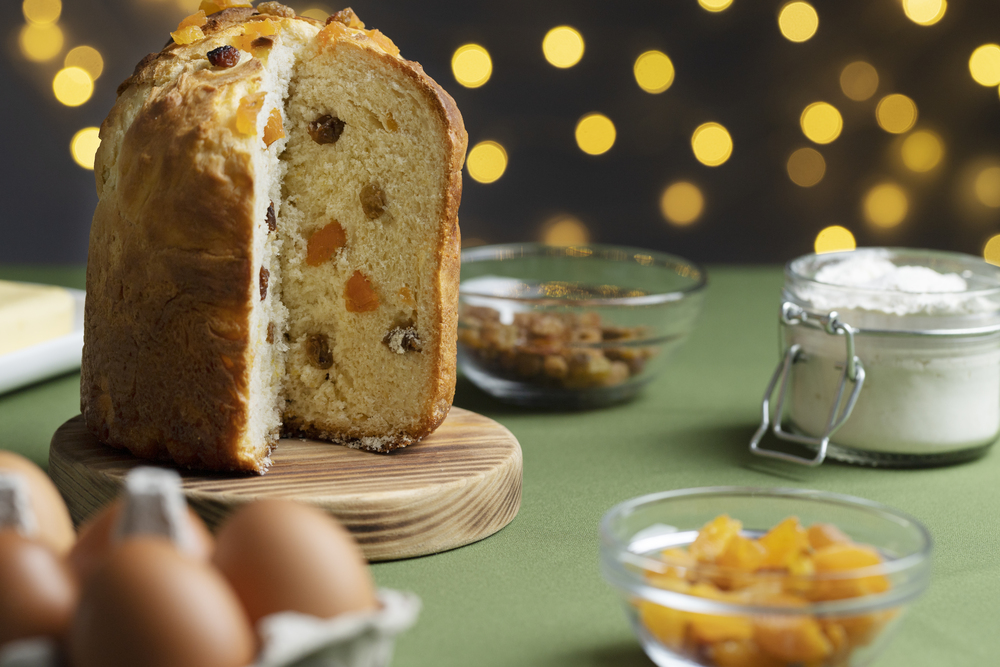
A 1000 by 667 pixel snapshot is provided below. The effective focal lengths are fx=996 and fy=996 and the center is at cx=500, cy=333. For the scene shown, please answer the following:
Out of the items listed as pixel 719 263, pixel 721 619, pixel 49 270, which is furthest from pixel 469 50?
pixel 721 619

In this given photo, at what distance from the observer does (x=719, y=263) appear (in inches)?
169

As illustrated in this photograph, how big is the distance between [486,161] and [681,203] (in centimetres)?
83

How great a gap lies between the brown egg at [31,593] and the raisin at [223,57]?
2.77 feet

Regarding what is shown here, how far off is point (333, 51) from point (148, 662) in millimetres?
1056

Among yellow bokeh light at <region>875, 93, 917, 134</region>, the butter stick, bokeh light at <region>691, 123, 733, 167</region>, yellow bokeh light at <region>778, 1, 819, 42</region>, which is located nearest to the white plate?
the butter stick

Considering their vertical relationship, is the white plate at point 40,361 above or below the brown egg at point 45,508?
below

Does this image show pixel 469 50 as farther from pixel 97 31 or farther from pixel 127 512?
pixel 127 512

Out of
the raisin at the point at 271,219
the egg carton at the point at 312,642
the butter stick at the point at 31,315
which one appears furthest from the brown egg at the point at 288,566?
the butter stick at the point at 31,315

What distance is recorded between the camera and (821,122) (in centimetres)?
401

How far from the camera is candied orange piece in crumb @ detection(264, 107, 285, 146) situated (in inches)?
58.1

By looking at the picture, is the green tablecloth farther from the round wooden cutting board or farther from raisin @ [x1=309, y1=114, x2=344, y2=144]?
raisin @ [x1=309, y1=114, x2=344, y2=144]

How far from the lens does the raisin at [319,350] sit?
1.64 metres

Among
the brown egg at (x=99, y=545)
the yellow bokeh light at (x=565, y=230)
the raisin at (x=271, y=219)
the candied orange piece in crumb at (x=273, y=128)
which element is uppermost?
the candied orange piece in crumb at (x=273, y=128)

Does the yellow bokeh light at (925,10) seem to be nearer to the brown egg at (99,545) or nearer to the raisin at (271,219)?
the raisin at (271,219)
